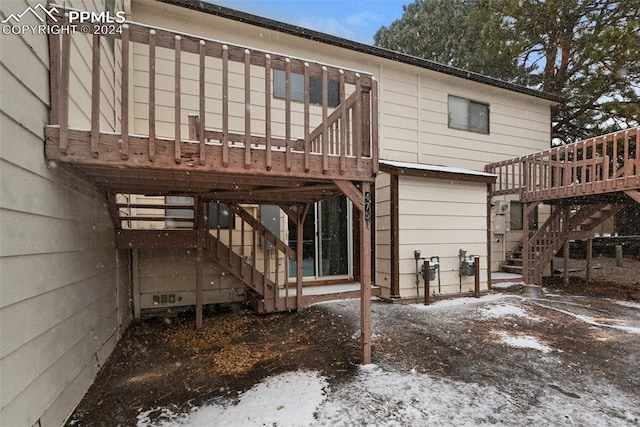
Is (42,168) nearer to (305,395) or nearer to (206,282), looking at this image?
(305,395)

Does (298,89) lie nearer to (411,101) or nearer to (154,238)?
(411,101)

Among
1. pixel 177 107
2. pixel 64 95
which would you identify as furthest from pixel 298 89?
pixel 64 95

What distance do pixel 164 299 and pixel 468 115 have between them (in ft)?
27.0

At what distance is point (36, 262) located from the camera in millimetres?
2176

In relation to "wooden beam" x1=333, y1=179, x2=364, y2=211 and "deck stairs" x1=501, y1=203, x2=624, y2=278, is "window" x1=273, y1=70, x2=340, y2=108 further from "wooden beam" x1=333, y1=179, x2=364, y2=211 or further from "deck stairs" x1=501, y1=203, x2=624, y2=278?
"deck stairs" x1=501, y1=203, x2=624, y2=278

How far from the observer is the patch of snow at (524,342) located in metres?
4.04

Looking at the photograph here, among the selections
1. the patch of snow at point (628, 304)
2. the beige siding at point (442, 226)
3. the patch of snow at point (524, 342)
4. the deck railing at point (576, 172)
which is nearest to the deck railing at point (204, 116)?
the beige siding at point (442, 226)

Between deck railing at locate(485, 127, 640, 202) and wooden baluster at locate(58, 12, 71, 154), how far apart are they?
826 centimetres

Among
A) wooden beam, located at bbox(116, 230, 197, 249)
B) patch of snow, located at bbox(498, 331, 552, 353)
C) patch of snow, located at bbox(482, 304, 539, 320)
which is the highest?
wooden beam, located at bbox(116, 230, 197, 249)

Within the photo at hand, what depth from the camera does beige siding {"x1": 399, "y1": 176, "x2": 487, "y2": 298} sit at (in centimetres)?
648

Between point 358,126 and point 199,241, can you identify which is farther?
point 199,241

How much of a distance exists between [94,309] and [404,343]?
140 inches

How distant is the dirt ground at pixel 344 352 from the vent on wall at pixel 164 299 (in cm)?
30

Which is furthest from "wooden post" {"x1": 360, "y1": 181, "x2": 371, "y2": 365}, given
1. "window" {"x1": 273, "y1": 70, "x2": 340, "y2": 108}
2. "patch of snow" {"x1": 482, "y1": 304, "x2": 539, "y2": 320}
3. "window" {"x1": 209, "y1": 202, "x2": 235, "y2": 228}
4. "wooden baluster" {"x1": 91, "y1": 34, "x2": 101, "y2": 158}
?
"window" {"x1": 273, "y1": 70, "x2": 340, "y2": 108}
